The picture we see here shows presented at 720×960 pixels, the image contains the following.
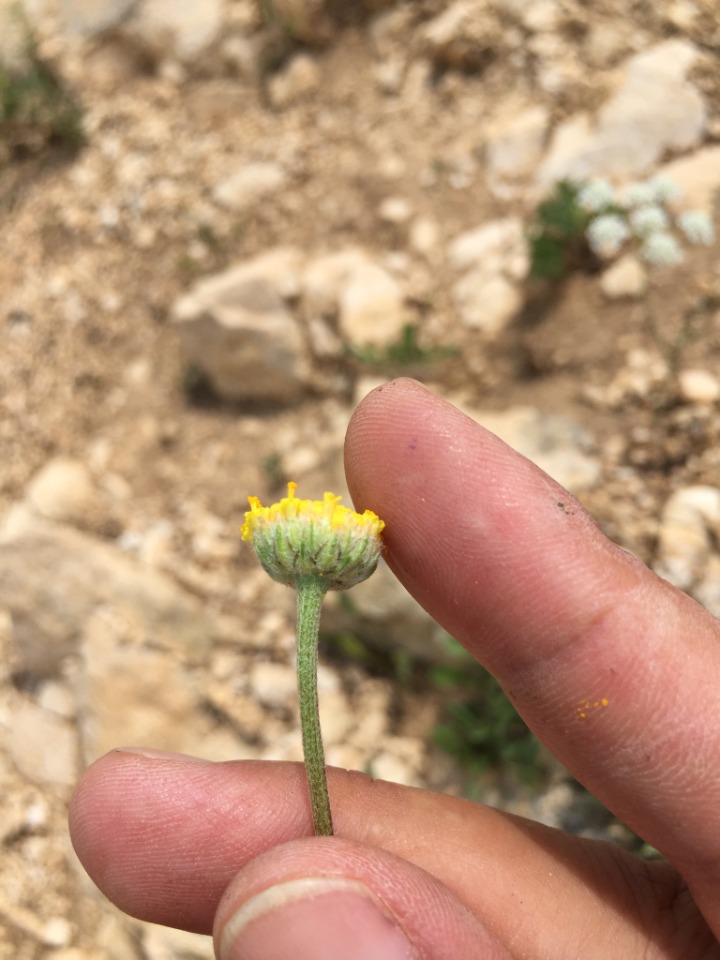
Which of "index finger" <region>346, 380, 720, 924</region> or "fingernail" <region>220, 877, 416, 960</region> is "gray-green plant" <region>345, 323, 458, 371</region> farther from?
"fingernail" <region>220, 877, 416, 960</region>

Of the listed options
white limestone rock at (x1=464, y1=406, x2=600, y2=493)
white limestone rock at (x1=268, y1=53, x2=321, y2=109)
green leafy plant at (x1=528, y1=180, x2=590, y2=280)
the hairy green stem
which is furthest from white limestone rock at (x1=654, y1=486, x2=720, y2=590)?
white limestone rock at (x1=268, y1=53, x2=321, y2=109)

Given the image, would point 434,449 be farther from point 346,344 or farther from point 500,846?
point 346,344

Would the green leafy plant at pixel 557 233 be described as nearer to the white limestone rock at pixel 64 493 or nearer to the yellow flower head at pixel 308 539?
the yellow flower head at pixel 308 539

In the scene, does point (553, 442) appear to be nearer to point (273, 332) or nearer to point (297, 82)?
point (273, 332)

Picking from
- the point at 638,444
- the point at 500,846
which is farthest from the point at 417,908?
the point at 638,444

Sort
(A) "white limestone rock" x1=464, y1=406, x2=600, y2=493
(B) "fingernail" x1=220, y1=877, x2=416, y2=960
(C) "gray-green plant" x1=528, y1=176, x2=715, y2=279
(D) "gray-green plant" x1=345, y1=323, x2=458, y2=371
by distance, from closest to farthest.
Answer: (B) "fingernail" x1=220, y1=877, x2=416, y2=960
(A) "white limestone rock" x1=464, y1=406, x2=600, y2=493
(C) "gray-green plant" x1=528, y1=176, x2=715, y2=279
(D) "gray-green plant" x1=345, y1=323, x2=458, y2=371

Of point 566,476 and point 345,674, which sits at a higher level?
point 566,476
